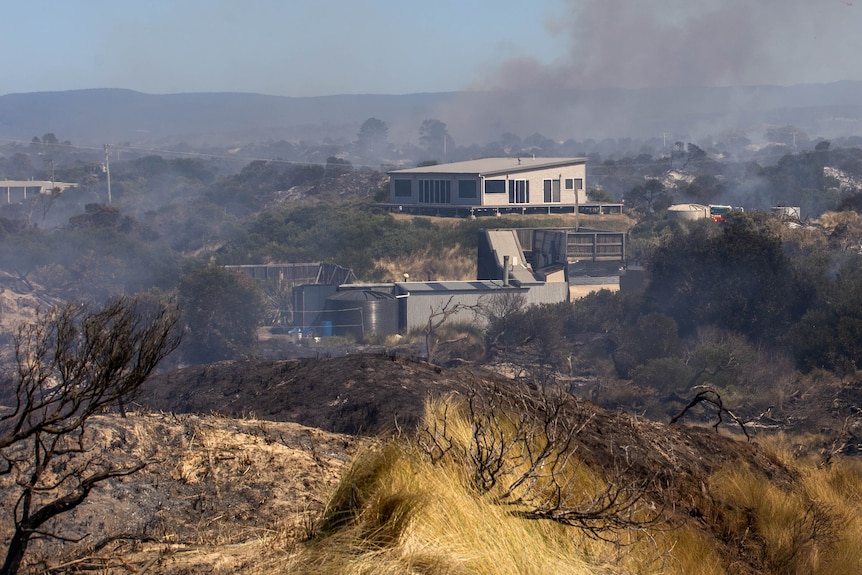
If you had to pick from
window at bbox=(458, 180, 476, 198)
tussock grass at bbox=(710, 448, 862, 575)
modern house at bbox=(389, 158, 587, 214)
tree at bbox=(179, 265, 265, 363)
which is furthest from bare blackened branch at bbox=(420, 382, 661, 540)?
window at bbox=(458, 180, 476, 198)

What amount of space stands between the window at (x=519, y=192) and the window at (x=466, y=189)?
2081 mm

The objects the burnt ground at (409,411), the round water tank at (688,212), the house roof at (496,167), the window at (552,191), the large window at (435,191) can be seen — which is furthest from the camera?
the window at (552,191)

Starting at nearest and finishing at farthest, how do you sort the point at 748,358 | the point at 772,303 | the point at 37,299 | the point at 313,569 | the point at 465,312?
the point at 313,569 → the point at 748,358 → the point at 772,303 → the point at 465,312 → the point at 37,299

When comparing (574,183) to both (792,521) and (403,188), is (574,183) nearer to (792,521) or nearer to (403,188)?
(403,188)

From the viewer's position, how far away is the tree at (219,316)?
39594 millimetres

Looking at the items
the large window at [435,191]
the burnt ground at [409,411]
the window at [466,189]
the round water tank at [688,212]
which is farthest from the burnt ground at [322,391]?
the large window at [435,191]

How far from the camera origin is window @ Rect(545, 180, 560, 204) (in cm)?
6047

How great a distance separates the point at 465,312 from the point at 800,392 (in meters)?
15.0

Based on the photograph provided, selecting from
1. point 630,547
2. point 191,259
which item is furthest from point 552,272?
point 630,547

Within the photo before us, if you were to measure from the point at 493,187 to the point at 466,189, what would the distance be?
153 centimetres

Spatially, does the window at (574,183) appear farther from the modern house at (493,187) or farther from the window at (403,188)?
the window at (403,188)

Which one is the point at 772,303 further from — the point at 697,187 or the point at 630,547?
the point at 697,187

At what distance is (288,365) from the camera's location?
14.2m

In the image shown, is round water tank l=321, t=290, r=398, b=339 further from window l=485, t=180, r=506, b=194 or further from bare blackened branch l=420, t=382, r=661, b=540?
bare blackened branch l=420, t=382, r=661, b=540
